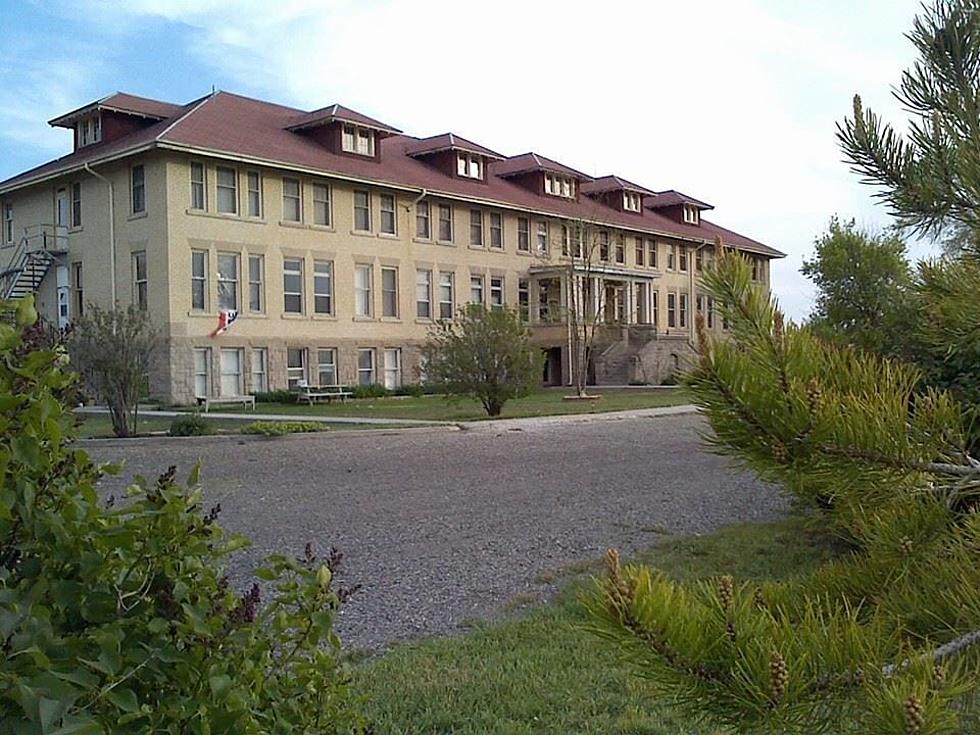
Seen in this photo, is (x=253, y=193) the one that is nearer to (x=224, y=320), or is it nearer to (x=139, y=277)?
(x=224, y=320)

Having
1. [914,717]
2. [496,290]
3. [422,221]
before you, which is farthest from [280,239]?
[914,717]

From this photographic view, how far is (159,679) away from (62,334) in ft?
3.44

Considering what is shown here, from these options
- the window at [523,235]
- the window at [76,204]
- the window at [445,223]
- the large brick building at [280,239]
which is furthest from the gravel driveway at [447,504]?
the window at [523,235]

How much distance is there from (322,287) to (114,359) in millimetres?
15457

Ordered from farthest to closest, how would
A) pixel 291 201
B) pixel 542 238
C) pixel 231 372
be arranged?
pixel 542 238 < pixel 291 201 < pixel 231 372

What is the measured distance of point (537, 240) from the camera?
4216 centimetres

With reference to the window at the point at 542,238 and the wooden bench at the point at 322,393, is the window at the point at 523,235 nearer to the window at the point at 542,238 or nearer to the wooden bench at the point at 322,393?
the window at the point at 542,238

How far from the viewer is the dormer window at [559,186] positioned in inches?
1722

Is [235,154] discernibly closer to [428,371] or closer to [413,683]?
[428,371]

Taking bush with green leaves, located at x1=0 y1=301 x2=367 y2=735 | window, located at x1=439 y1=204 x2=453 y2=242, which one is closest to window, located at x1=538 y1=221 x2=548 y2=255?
window, located at x1=439 y1=204 x2=453 y2=242

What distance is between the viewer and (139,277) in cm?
3045

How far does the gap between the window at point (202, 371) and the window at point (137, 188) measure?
4869 mm

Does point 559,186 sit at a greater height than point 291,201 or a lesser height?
greater

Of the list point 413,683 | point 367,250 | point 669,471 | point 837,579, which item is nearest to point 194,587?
point 837,579
